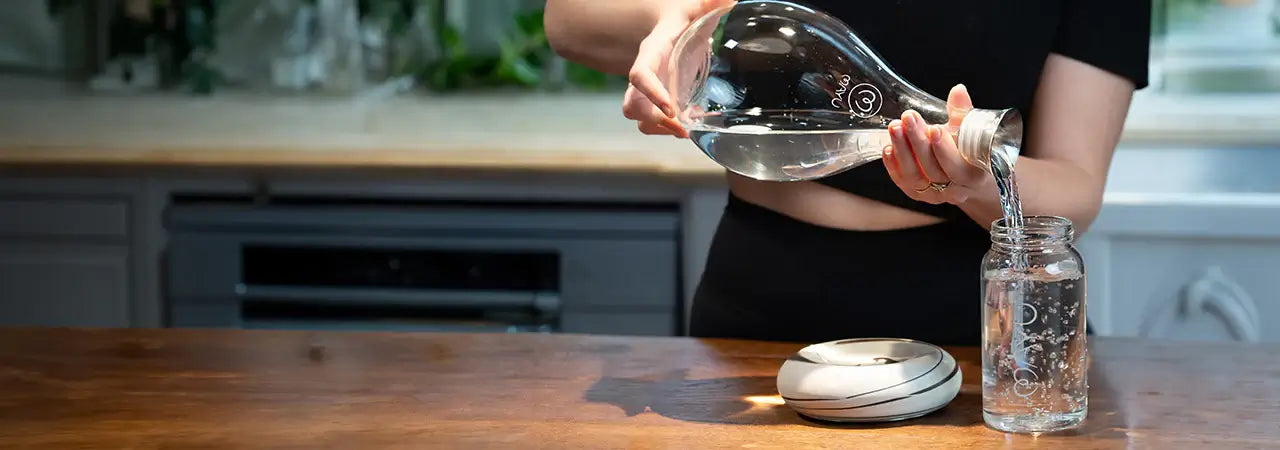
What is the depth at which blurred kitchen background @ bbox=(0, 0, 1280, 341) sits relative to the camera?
205 cm

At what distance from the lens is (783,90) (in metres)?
0.91

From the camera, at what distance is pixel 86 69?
2.81m

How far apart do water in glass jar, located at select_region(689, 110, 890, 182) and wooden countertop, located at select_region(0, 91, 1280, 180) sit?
1.14 m

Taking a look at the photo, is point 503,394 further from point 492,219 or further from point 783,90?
point 492,219

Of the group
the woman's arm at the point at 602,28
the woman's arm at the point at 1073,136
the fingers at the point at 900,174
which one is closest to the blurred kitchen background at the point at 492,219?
the woman's arm at the point at 602,28

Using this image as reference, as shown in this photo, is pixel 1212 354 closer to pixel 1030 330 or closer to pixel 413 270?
pixel 1030 330

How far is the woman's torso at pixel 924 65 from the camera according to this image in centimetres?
117

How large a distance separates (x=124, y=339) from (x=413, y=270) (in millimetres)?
1104

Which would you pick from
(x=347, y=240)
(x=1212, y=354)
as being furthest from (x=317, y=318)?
(x=1212, y=354)

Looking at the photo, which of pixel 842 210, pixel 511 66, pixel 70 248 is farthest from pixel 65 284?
pixel 842 210

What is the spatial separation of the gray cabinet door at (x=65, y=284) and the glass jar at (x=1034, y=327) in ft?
6.07

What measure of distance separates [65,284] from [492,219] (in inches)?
31.2

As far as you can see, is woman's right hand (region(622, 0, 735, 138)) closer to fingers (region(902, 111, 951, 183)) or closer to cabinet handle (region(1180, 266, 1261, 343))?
fingers (region(902, 111, 951, 183))

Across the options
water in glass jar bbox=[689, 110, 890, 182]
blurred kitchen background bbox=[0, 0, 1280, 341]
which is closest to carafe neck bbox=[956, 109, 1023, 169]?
water in glass jar bbox=[689, 110, 890, 182]
